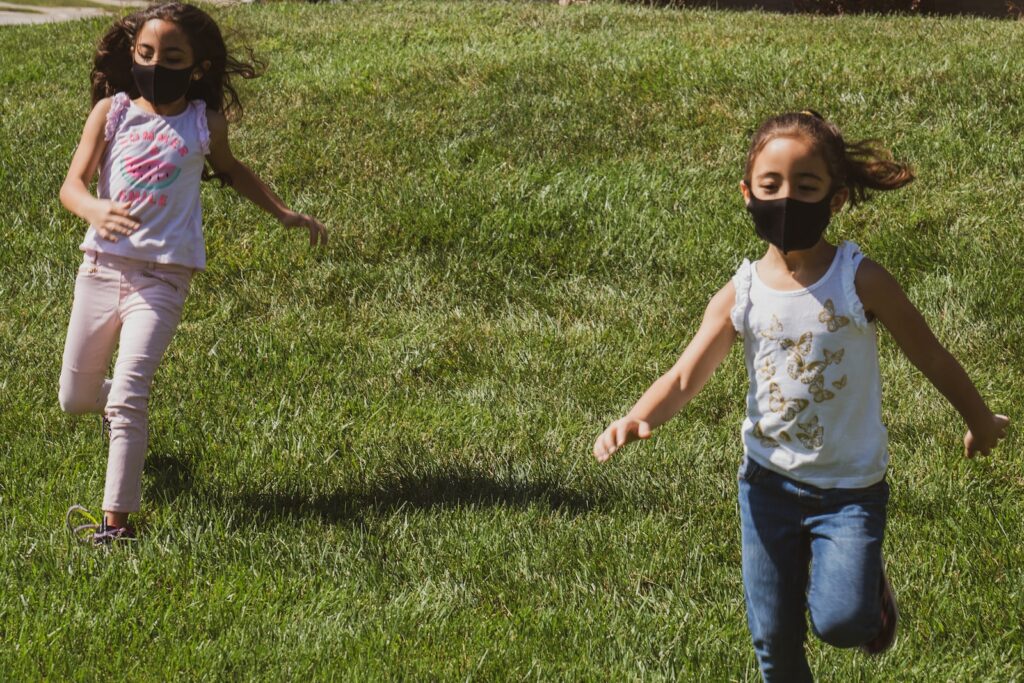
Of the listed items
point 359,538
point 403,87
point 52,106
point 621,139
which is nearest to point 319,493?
point 359,538

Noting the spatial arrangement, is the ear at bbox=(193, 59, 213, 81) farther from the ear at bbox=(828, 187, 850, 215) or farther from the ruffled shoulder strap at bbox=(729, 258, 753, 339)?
the ear at bbox=(828, 187, 850, 215)

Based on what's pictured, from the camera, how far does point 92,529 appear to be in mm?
4121

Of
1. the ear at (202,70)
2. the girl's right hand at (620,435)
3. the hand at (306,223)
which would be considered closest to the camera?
the girl's right hand at (620,435)

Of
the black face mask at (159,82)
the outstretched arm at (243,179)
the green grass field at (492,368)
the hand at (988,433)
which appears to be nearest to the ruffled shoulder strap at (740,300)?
the hand at (988,433)

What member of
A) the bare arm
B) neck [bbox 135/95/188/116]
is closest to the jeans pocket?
the bare arm

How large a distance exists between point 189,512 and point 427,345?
1912 millimetres

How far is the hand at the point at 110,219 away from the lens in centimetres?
400

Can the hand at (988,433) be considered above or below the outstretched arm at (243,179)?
below

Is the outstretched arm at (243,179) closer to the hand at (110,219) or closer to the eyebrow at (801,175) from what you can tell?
the hand at (110,219)

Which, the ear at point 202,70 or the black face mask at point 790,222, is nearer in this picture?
Answer: the black face mask at point 790,222

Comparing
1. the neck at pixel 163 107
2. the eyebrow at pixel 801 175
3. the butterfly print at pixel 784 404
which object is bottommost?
the butterfly print at pixel 784 404

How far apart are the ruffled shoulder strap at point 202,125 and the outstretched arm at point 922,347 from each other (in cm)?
246

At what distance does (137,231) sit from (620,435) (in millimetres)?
2077

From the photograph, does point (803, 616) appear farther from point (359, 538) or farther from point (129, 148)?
point (129, 148)
